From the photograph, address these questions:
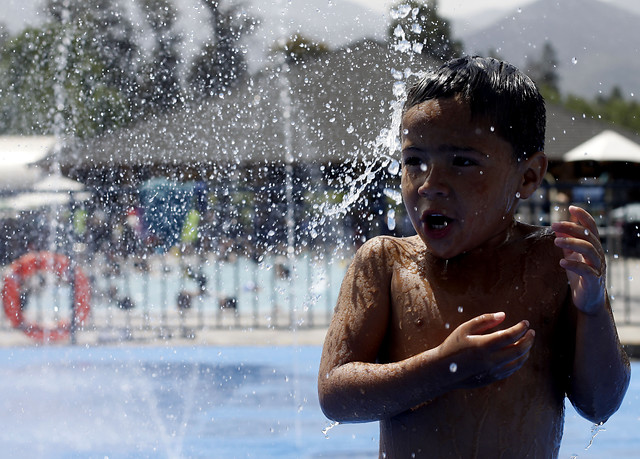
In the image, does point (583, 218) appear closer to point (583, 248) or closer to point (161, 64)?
point (583, 248)

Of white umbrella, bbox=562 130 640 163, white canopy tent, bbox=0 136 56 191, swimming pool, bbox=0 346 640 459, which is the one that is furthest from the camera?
white canopy tent, bbox=0 136 56 191

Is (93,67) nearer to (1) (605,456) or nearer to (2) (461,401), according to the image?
(1) (605,456)

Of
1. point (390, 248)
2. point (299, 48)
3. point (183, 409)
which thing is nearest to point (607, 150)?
point (299, 48)

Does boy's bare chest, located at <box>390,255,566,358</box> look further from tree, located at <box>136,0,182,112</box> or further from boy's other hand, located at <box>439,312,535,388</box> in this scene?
tree, located at <box>136,0,182,112</box>

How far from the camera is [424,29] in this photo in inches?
219

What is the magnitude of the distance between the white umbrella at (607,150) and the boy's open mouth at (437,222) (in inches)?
347

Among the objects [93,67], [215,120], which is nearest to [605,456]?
[215,120]

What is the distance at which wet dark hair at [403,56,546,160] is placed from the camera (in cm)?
149

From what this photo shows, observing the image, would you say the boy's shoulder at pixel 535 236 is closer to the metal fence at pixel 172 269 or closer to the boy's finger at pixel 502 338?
the boy's finger at pixel 502 338

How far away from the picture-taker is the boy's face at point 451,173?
1469 mm

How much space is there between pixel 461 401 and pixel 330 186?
652cm

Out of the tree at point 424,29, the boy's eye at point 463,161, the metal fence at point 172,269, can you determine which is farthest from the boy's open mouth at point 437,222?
the metal fence at point 172,269

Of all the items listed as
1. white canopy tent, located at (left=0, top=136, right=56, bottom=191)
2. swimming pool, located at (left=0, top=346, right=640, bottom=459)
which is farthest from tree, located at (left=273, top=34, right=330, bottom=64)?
swimming pool, located at (left=0, top=346, right=640, bottom=459)

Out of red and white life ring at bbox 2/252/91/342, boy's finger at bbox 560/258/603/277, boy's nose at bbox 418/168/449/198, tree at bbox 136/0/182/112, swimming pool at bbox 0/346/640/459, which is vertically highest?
tree at bbox 136/0/182/112
